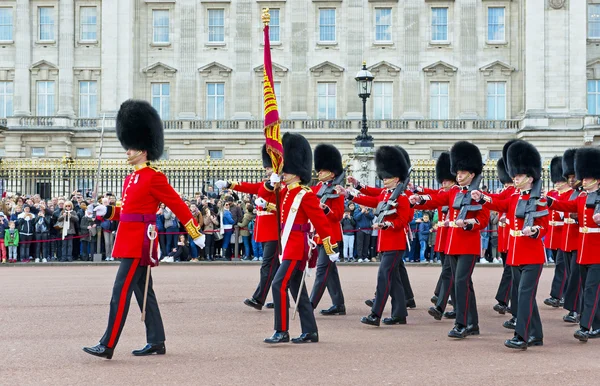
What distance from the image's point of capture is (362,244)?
20891mm

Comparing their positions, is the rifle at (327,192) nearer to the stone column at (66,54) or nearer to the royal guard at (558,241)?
the royal guard at (558,241)

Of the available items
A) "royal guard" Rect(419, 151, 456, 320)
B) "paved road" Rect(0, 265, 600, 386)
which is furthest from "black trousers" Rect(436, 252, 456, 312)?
"paved road" Rect(0, 265, 600, 386)

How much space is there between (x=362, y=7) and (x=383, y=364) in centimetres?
3350

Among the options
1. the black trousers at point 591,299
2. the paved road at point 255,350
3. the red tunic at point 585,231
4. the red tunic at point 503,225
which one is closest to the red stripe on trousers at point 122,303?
the paved road at point 255,350

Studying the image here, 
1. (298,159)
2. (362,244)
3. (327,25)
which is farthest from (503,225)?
(327,25)

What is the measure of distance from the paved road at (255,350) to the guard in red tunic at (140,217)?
0.36 m

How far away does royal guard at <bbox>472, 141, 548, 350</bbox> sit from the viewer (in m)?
8.73

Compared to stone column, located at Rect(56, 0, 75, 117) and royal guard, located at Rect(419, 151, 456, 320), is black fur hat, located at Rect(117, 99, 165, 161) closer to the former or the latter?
royal guard, located at Rect(419, 151, 456, 320)

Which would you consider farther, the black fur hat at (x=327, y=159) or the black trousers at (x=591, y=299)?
the black fur hat at (x=327, y=159)

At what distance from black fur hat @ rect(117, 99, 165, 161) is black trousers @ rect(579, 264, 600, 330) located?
176 inches

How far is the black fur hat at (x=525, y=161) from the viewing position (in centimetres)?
912

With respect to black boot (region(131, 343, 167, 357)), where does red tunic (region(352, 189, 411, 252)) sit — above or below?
above

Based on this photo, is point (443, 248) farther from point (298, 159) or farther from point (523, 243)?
point (298, 159)

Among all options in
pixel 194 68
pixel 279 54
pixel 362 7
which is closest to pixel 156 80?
pixel 194 68
